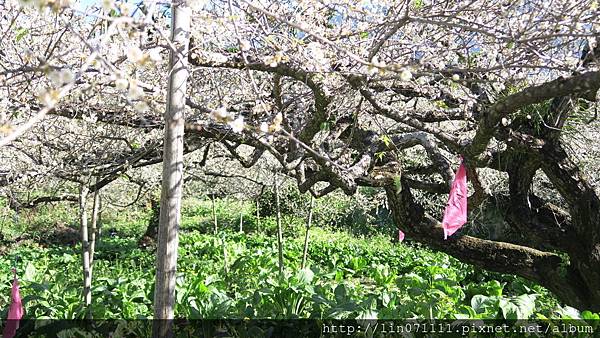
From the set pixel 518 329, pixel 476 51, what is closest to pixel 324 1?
pixel 476 51

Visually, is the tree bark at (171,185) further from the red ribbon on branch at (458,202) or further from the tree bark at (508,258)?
the tree bark at (508,258)

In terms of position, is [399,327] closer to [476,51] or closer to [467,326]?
[467,326]

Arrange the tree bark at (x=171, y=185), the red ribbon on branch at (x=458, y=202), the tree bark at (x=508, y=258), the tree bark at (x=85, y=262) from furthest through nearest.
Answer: the tree bark at (x=85, y=262), the tree bark at (x=508, y=258), the red ribbon on branch at (x=458, y=202), the tree bark at (x=171, y=185)

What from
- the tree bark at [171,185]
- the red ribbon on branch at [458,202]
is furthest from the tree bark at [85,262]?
Answer: the red ribbon on branch at [458,202]

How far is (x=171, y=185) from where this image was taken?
7.46ft

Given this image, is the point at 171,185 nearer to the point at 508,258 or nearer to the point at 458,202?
the point at 458,202

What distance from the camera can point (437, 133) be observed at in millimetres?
3307

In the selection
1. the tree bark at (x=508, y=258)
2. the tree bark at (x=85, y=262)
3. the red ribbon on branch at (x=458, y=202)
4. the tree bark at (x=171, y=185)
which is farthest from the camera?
the tree bark at (x=85, y=262)

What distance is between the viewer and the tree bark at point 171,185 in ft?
7.27

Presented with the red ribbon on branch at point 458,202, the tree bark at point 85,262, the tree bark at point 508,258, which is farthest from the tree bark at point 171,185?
the tree bark at point 85,262

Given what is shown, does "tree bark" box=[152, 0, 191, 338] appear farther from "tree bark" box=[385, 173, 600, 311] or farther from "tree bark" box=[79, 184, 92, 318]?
"tree bark" box=[79, 184, 92, 318]

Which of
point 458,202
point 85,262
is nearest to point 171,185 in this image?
point 458,202

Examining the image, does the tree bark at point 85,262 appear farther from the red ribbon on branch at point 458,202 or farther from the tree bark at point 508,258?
the red ribbon on branch at point 458,202

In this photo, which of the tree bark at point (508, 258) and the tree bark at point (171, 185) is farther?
the tree bark at point (508, 258)
